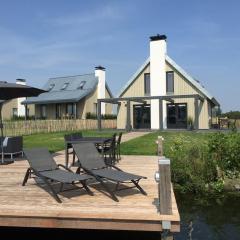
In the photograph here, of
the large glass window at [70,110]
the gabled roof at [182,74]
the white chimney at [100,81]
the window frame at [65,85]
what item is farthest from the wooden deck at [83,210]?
the window frame at [65,85]

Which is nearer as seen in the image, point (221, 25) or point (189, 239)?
point (189, 239)

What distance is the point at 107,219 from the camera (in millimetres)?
5594

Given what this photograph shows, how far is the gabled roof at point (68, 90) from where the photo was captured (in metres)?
39.1

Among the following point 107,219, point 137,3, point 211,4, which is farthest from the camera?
point 211,4

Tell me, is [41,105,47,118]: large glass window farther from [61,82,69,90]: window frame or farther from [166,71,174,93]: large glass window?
[166,71,174,93]: large glass window

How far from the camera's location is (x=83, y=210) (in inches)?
233

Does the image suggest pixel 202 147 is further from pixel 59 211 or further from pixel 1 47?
Answer: pixel 1 47

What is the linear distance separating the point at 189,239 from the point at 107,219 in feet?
8.41

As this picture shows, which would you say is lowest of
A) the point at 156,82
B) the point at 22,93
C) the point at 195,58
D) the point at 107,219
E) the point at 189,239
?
the point at 189,239

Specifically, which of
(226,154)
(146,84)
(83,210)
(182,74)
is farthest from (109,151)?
(146,84)

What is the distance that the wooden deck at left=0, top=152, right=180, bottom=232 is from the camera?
554cm

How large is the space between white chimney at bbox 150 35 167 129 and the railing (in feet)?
19.2

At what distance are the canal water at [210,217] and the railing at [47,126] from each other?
58.8 feet

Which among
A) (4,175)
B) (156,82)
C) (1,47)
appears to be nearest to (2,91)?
(4,175)
